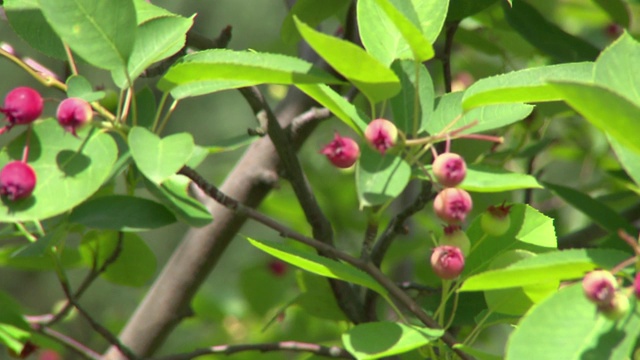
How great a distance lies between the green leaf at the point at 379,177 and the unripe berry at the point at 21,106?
0.89 ft

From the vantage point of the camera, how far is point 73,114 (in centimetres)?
70

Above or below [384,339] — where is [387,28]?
above

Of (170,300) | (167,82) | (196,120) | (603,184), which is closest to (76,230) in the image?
(170,300)

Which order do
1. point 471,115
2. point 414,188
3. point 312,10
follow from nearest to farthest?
point 471,115 → point 312,10 → point 414,188

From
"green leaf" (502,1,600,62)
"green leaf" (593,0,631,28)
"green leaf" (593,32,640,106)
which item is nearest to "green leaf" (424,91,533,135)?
"green leaf" (593,32,640,106)

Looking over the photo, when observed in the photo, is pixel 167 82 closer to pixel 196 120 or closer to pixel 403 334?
pixel 403 334

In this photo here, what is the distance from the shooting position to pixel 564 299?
634mm

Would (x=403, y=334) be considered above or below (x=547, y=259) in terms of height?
below

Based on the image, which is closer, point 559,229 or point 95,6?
point 95,6

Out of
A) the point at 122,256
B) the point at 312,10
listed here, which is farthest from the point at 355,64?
the point at 122,256

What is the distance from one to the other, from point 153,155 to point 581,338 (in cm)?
34

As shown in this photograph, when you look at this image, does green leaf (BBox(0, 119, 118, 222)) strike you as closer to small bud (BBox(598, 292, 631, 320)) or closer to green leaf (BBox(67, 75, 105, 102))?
green leaf (BBox(67, 75, 105, 102))

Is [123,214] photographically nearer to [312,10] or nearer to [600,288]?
[312,10]

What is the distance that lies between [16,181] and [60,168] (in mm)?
46
